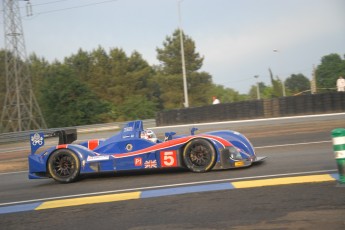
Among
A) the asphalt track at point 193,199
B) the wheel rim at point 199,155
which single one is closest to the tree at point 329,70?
the wheel rim at point 199,155

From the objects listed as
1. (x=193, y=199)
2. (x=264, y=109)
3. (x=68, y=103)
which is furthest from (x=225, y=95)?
(x=193, y=199)

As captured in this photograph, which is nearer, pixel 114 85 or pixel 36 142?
pixel 36 142

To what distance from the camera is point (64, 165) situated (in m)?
9.09

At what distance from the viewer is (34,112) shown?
44125 millimetres

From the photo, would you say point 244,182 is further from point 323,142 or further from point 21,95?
point 21,95

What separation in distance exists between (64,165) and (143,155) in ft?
5.79

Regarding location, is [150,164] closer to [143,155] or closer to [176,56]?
[143,155]

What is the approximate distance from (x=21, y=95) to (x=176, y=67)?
3022 cm

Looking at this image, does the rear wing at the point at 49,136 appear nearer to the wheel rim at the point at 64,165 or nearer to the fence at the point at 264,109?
the wheel rim at the point at 64,165

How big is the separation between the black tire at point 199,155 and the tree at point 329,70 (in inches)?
3418

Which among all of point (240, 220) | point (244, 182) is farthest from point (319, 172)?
point (240, 220)

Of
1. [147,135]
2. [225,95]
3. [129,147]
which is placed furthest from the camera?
[225,95]

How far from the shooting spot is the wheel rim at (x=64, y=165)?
29.6ft

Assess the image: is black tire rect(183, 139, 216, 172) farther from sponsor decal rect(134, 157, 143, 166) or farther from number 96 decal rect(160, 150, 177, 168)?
sponsor decal rect(134, 157, 143, 166)
